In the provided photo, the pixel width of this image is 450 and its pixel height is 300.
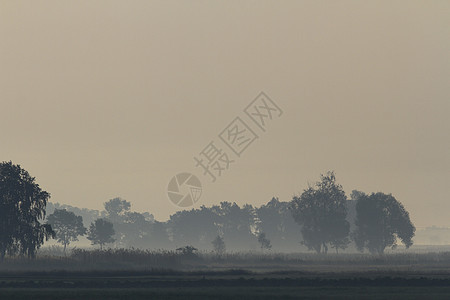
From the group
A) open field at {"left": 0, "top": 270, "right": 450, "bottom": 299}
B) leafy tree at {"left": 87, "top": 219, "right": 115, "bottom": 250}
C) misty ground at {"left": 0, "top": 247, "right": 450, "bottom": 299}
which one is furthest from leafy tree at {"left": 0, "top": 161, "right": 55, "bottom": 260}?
leafy tree at {"left": 87, "top": 219, "right": 115, "bottom": 250}

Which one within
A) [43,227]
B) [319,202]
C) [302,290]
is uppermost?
[319,202]

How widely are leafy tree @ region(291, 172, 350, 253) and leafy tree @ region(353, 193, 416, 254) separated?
4253 millimetres

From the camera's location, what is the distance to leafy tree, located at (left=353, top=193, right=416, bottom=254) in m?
180

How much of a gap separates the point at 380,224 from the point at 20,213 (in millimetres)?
97494

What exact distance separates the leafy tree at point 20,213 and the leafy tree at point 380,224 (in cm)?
9225

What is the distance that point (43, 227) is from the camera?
102375 millimetres

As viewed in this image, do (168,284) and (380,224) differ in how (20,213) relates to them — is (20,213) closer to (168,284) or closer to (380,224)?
(168,284)

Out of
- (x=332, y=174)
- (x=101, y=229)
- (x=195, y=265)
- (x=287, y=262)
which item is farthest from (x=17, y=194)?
(x=332, y=174)

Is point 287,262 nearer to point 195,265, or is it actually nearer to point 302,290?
point 195,265

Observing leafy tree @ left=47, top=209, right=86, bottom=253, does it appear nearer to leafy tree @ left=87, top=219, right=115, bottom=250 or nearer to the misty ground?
leafy tree @ left=87, top=219, right=115, bottom=250

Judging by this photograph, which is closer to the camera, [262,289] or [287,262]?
[262,289]

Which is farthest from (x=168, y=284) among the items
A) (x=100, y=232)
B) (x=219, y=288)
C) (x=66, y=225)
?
(x=66, y=225)

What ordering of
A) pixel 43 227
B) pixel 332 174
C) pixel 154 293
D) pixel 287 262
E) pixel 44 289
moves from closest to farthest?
pixel 154 293 → pixel 44 289 → pixel 43 227 → pixel 287 262 → pixel 332 174

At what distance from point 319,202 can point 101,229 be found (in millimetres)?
50154
